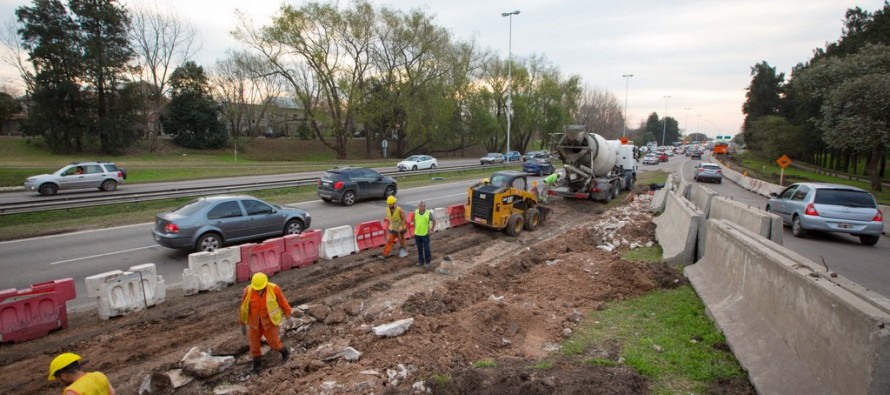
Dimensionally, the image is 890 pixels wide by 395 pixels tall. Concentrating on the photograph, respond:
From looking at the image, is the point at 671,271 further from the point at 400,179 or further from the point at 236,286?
the point at 400,179

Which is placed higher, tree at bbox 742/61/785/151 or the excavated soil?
tree at bbox 742/61/785/151

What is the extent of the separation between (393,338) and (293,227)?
23.7 ft

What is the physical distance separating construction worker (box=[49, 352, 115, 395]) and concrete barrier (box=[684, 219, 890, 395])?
19.9 ft

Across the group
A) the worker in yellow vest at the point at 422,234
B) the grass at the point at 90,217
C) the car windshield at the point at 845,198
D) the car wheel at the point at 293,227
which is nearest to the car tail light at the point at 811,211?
the car windshield at the point at 845,198

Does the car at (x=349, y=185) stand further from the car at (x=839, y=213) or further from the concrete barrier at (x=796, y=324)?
the car at (x=839, y=213)

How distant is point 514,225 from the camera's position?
13.4 m

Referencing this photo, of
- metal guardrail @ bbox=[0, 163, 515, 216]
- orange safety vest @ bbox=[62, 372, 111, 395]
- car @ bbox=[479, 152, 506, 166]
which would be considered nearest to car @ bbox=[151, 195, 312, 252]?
orange safety vest @ bbox=[62, 372, 111, 395]

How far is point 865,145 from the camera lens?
2286cm

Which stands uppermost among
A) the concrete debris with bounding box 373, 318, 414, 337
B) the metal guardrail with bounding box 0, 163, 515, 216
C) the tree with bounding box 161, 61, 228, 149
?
the tree with bounding box 161, 61, 228, 149

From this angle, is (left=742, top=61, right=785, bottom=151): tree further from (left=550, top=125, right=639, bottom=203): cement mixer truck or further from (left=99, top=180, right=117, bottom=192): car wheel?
(left=99, top=180, right=117, bottom=192): car wheel

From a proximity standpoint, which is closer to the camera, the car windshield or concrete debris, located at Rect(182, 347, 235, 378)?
concrete debris, located at Rect(182, 347, 235, 378)

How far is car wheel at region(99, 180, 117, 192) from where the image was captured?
2203 cm

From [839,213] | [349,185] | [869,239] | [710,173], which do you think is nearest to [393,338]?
[839,213]

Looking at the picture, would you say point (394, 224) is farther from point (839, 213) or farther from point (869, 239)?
point (869, 239)
